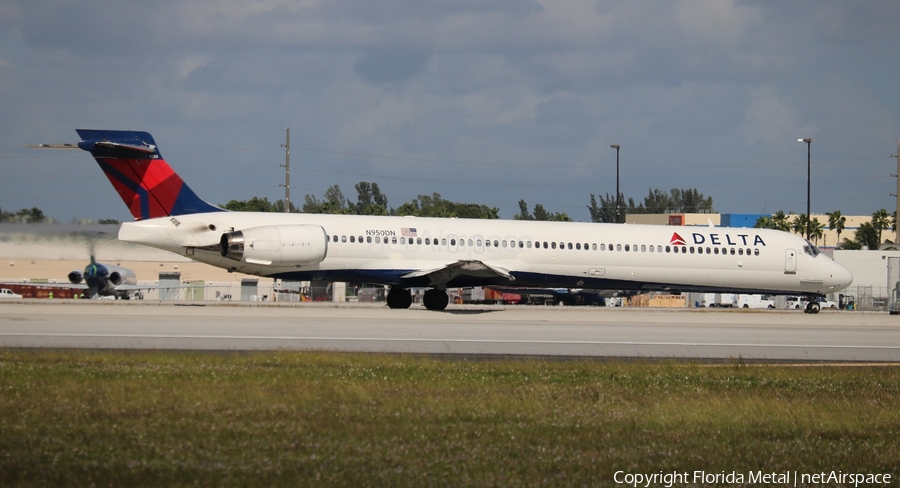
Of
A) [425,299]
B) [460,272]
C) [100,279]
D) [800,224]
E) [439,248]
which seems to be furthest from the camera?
[800,224]

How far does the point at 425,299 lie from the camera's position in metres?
30.2

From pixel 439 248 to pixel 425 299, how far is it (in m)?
1.79

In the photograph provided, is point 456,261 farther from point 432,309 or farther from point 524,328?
point 524,328

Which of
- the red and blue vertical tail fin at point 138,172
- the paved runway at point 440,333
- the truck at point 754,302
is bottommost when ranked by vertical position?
the truck at point 754,302

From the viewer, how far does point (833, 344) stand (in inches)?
829

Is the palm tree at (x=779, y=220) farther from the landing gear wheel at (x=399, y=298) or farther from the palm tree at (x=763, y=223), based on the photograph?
the landing gear wheel at (x=399, y=298)

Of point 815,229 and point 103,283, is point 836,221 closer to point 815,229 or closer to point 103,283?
point 815,229

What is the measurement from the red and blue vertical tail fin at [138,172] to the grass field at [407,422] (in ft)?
44.2

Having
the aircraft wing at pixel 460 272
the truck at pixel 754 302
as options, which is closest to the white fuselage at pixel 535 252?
the aircraft wing at pixel 460 272

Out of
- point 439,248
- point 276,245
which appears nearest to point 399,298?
point 439,248

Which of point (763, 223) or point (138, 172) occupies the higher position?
point (763, 223)

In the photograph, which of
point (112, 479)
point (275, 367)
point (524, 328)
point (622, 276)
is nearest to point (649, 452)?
point (112, 479)

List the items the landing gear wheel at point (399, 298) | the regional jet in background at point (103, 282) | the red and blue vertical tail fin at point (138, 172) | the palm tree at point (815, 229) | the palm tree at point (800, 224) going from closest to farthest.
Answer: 1. the red and blue vertical tail fin at point (138, 172)
2. the landing gear wheel at point (399, 298)
3. the regional jet in background at point (103, 282)
4. the palm tree at point (815, 229)
5. the palm tree at point (800, 224)

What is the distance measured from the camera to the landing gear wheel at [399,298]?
30712 millimetres
